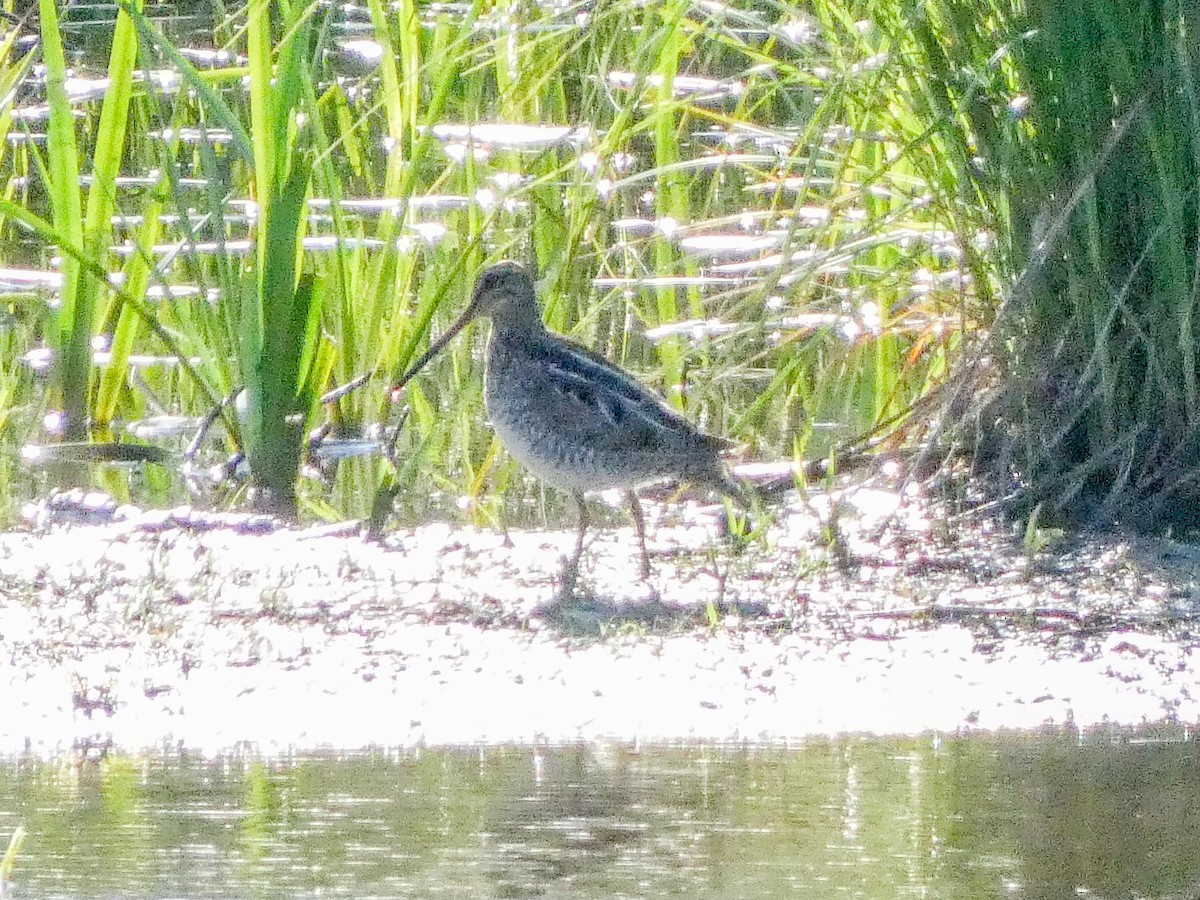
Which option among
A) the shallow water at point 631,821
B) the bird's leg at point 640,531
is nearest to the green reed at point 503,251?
the bird's leg at point 640,531

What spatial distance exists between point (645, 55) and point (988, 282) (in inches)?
39.5

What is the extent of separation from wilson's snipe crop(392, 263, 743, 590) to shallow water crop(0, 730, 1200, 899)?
1.46 m

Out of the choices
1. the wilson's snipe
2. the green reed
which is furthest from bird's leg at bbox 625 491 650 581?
the green reed

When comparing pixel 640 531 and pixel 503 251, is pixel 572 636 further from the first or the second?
pixel 503 251

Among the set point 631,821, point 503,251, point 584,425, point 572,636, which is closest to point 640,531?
point 584,425

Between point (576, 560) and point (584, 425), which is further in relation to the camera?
point (584, 425)

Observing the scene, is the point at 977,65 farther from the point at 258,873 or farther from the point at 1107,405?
the point at 258,873

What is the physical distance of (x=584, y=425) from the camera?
17.2 ft

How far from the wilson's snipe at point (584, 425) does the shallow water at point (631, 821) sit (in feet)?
4.80

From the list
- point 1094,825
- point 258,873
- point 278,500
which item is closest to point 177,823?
point 258,873

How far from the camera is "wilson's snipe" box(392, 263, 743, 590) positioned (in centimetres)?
520

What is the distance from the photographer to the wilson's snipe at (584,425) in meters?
5.20

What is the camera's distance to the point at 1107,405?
487 cm

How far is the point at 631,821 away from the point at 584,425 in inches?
84.7
